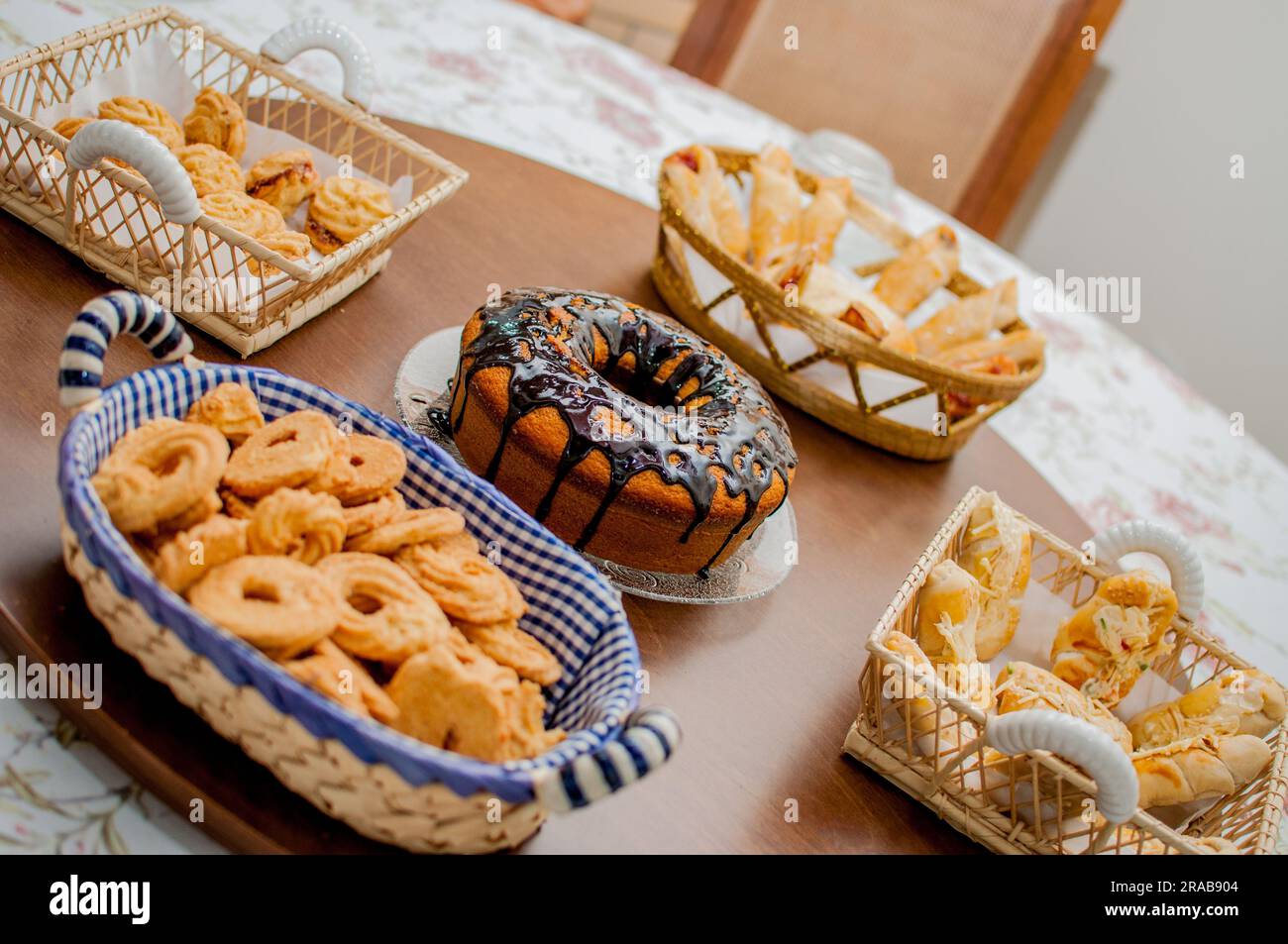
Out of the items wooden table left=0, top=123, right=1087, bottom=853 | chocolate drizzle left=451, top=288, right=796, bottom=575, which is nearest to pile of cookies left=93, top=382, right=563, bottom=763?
wooden table left=0, top=123, right=1087, bottom=853

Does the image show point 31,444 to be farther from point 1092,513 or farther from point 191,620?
point 1092,513

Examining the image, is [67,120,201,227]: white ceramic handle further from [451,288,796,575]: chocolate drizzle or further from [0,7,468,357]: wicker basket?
[451,288,796,575]: chocolate drizzle

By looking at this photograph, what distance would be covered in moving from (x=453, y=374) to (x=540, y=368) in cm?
21

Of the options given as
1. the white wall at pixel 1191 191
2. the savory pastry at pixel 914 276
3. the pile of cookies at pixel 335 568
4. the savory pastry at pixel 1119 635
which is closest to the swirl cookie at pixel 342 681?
the pile of cookies at pixel 335 568

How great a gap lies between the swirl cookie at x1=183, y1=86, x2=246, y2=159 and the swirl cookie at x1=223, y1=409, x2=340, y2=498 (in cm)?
71

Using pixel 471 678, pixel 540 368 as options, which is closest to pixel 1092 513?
pixel 540 368

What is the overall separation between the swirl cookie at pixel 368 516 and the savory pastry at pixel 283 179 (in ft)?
2.18

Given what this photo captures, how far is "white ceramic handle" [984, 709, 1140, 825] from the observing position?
1067 millimetres

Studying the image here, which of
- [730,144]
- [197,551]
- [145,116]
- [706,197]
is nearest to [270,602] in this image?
[197,551]

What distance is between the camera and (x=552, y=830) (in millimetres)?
1074

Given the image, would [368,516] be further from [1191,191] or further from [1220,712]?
[1191,191]

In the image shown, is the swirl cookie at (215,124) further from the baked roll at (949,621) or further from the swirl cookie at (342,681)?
the baked roll at (949,621)

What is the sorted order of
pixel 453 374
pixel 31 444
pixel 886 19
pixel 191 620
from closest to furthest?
pixel 191 620, pixel 31 444, pixel 453 374, pixel 886 19
